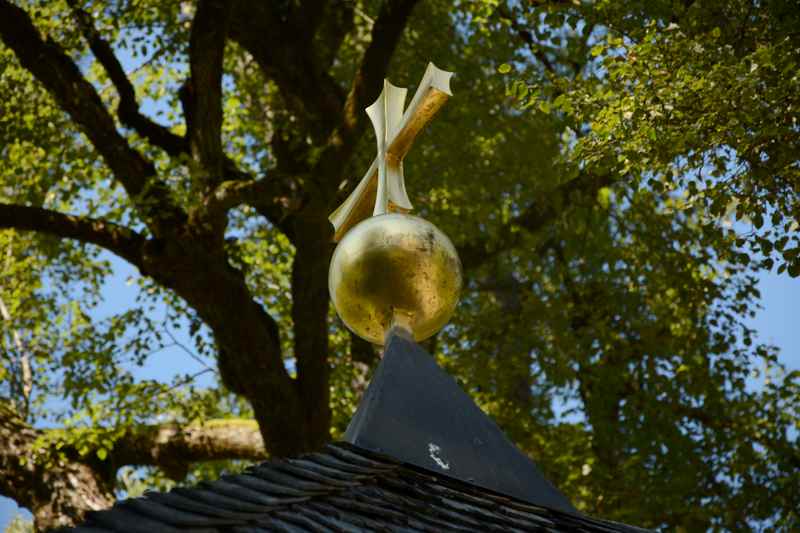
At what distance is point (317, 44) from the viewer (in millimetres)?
14281

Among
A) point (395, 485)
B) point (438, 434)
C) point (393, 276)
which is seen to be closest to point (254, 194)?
point (393, 276)

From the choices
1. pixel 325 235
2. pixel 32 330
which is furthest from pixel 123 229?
pixel 32 330

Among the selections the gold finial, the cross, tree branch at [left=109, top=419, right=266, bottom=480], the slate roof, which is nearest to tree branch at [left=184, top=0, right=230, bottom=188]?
tree branch at [left=109, top=419, right=266, bottom=480]

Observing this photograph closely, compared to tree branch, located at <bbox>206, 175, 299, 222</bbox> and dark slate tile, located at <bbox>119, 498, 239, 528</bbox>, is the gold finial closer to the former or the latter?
dark slate tile, located at <bbox>119, 498, 239, 528</bbox>

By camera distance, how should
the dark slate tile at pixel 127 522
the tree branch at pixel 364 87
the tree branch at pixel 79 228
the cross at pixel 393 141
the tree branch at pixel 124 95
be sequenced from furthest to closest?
the tree branch at pixel 124 95 → the tree branch at pixel 364 87 → the tree branch at pixel 79 228 → the cross at pixel 393 141 → the dark slate tile at pixel 127 522

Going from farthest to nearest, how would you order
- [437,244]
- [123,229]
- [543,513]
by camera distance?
[123,229], [437,244], [543,513]

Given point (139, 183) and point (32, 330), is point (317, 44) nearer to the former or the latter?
point (139, 183)

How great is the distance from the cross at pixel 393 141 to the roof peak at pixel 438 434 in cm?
92

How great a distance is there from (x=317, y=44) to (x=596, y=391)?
504 cm

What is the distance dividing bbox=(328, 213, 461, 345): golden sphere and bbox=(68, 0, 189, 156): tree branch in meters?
7.83

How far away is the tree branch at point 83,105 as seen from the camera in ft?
35.6

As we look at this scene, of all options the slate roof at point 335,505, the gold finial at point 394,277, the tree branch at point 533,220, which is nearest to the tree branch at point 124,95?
the tree branch at point 533,220

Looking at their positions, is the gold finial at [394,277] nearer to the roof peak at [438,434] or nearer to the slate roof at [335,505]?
the roof peak at [438,434]

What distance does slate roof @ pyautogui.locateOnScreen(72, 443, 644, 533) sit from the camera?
2.93 metres
